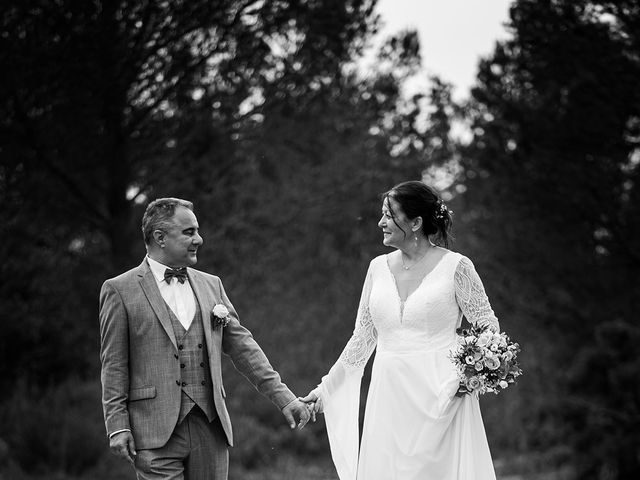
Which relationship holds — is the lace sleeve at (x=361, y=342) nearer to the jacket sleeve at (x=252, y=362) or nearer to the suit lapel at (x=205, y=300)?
→ the jacket sleeve at (x=252, y=362)

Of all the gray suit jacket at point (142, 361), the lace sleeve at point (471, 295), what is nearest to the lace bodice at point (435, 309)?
the lace sleeve at point (471, 295)

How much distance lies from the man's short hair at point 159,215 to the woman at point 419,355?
1.28 metres

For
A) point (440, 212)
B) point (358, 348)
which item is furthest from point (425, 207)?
point (358, 348)

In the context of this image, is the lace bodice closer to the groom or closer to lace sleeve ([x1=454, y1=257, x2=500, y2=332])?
lace sleeve ([x1=454, y1=257, x2=500, y2=332])

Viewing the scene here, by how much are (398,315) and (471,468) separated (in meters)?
0.96

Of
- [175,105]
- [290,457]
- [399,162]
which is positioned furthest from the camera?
[290,457]

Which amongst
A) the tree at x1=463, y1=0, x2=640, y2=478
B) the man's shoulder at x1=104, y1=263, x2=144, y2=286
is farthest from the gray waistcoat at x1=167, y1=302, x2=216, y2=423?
the tree at x1=463, y1=0, x2=640, y2=478

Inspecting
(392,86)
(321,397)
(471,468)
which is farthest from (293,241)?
(471,468)

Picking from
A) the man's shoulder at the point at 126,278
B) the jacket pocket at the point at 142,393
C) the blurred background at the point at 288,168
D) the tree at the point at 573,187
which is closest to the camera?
the jacket pocket at the point at 142,393

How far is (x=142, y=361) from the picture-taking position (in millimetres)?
4969

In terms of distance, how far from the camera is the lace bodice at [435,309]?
17.9 feet

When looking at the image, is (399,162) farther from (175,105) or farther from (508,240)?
(175,105)

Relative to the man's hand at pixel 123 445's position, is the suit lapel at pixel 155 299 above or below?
above

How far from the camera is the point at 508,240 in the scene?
13102mm
